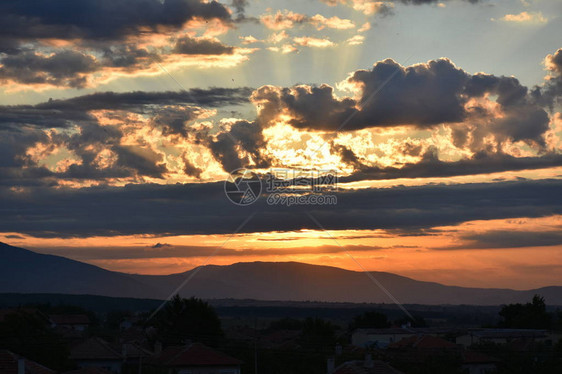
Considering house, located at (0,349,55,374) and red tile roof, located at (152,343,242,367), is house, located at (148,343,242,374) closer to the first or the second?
red tile roof, located at (152,343,242,367)

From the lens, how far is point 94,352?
90938 millimetres

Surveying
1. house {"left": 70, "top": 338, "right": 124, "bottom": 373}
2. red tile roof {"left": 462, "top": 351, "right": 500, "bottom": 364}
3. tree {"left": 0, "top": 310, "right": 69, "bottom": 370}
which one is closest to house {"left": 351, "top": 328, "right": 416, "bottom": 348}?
red tile roof {"left": 462, "top": 351, "right": 500, "bottom": 364}

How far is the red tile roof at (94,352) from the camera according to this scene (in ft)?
294

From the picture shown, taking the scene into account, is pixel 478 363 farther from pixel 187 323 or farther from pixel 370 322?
pixel 370 322

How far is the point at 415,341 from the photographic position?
108 m

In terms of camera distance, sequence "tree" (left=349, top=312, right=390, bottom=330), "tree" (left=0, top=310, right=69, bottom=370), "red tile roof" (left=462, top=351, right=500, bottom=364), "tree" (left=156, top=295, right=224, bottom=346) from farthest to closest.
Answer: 1. "tree" (left=349, top=312, right=390, bottom=330)
2. "tree" (left=156, top=295, right=224, bottom=346)
3. "red tile roof" (left=462, top=351, right=500, bottom=364)
4. "tree" (left=0, top=310, right=69, bottom=370)

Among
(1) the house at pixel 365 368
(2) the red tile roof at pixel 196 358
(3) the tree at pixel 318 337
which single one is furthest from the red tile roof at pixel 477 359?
Answer: (1) the house at pixel 365 368

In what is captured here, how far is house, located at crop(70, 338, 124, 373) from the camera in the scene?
89.7 meters

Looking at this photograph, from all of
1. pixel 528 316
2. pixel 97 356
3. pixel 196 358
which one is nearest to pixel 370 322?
pixel 528 316

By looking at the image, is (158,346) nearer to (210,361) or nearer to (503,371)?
(210,361)

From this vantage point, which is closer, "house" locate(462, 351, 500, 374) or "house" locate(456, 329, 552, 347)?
"house" locate(462, 351, 500, 374)

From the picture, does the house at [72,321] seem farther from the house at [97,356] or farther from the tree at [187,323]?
the house at [97,356]

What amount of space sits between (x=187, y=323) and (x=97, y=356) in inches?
1565

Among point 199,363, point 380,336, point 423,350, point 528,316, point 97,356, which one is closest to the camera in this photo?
point 199,363
